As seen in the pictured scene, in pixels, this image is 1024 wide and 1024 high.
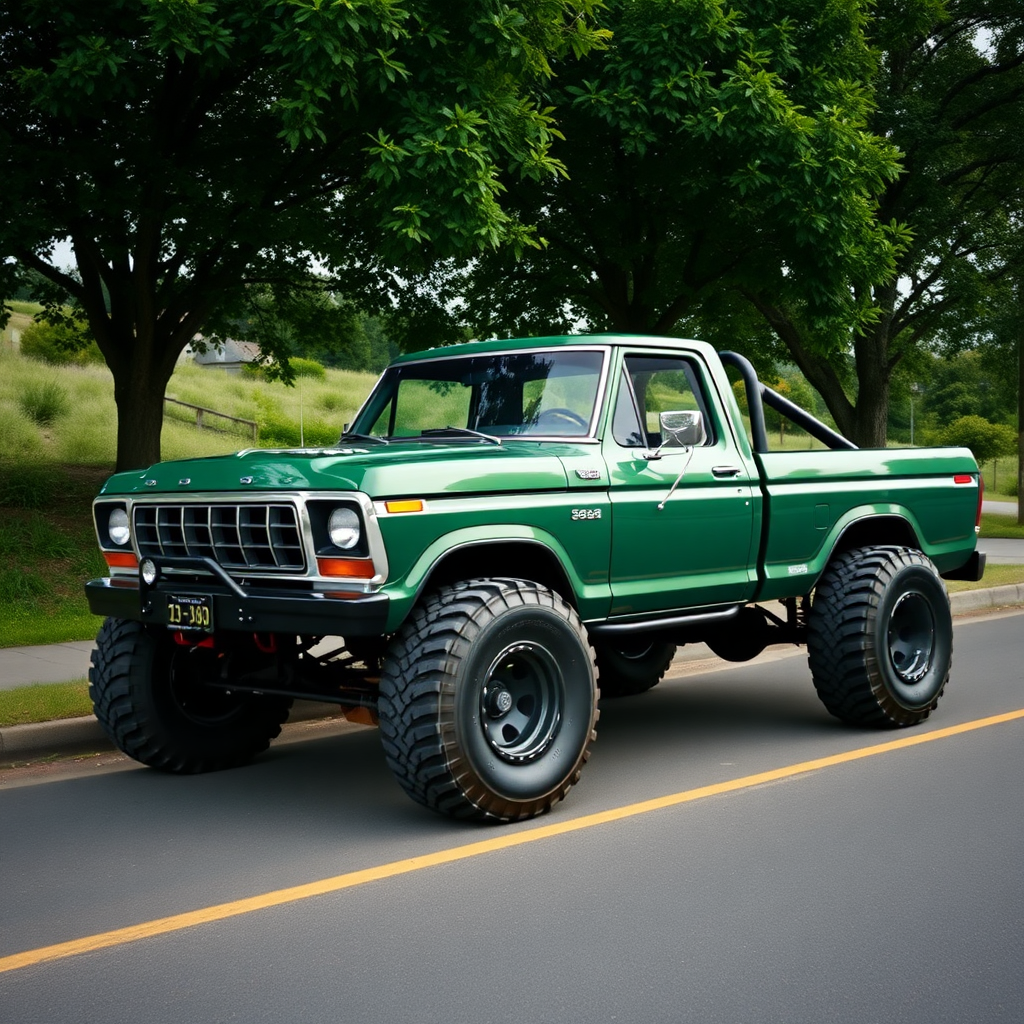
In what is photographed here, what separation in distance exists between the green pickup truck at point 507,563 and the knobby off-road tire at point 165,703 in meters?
0.01

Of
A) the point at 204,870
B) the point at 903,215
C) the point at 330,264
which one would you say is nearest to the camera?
the point at 204,870

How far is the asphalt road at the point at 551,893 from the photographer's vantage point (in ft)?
12.6

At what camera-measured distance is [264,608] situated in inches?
221

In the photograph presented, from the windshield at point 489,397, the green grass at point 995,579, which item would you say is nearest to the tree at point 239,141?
the windshield at point 489,397

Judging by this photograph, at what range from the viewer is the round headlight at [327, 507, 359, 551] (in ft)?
18.0

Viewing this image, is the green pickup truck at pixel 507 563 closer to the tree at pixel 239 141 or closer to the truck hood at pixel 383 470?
the truck hood at pixel 383 470

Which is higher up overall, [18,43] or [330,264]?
[18,43]

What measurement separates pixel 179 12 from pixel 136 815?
7426mm

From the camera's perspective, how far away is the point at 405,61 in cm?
1187

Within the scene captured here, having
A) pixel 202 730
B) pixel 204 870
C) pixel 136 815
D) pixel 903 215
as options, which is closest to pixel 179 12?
pixel 202 730

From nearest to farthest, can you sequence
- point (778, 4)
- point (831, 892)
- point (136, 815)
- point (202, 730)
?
point (831, 892), point (136, 815), point (202, 730), point (778, 4)

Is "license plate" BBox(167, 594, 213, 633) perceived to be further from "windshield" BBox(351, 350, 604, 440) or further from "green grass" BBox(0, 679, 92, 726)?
"green grass" BBox(0, 679, 92, 726)

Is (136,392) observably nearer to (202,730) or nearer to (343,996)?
(202,730)

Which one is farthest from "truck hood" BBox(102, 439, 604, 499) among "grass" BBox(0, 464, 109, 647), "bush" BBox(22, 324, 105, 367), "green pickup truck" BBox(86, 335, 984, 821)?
"bush" BBox(22, 324, 105, 367)
